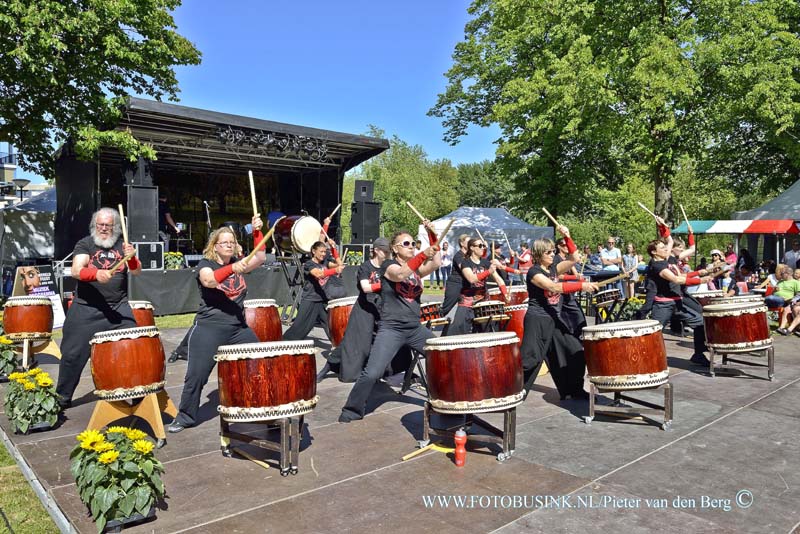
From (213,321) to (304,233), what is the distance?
1309 cm

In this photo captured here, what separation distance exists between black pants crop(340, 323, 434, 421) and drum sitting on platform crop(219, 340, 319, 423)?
1.10m

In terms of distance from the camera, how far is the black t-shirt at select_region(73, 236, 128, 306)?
218 inches

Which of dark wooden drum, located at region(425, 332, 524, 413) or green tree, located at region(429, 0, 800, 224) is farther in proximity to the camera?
green tree, located at region(429, 0, 800, 224)

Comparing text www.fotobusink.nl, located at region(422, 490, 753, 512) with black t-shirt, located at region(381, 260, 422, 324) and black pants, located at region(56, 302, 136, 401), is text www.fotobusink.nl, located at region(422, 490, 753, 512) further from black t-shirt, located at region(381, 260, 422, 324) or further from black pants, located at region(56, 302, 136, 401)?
black pants, located at region(56, 302, 136, 401)

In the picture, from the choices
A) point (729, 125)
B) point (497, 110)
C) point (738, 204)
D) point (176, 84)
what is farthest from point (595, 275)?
point (738, 204)

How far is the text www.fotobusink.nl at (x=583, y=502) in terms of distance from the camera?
3.77 m

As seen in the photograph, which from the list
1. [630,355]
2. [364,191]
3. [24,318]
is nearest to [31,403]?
[24,318]

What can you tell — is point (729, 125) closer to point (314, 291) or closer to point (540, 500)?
point (314, 291)

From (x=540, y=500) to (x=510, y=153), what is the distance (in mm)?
19689

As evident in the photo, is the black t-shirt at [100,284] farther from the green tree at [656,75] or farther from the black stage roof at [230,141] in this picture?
the green tree at [656,75]

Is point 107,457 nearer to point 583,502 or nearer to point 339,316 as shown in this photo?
point 583,502

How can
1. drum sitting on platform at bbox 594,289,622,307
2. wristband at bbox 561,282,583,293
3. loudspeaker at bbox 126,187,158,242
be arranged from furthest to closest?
loudspeaker at bbox 126,187,158,242
drum sitting on platform at bbox 594,289,622,307
wristband at bbox 561,282,583,293

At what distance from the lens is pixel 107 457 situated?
3469mm

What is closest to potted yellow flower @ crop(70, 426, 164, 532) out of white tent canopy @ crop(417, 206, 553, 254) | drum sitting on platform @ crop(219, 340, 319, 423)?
drum sitting on platform @ crop(219, 340, 319, 423)
